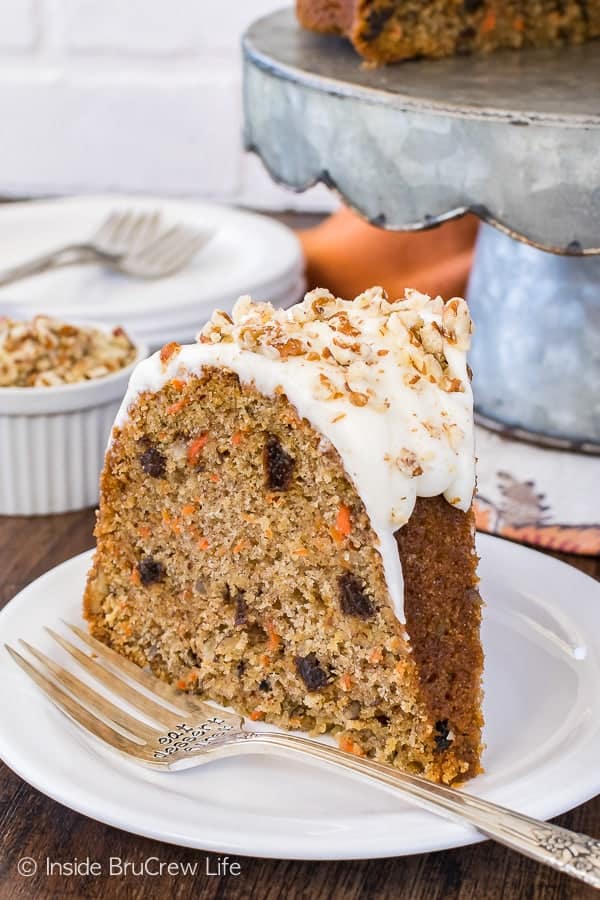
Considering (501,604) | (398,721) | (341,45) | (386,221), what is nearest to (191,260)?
(341,45)

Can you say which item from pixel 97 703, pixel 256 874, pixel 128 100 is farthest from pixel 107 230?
pixel 256 874

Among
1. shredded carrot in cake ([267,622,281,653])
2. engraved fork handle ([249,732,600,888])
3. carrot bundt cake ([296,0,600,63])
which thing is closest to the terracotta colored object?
carrot bundt cake ([296,0,600,63])

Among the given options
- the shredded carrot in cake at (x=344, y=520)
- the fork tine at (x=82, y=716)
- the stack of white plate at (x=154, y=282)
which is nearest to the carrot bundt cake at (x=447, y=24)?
the stack of white plate at (x=154, y=282)

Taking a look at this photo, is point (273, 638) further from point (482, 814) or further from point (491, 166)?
point (491, 166)

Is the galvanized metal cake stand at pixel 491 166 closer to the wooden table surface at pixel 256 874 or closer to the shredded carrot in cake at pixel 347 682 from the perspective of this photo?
the shredded carrot in cake at pixel 347 682

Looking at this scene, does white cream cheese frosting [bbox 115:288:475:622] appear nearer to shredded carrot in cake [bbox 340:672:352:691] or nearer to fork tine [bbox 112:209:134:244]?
shredded carrot in cake [bbox 340:672:352:691]
